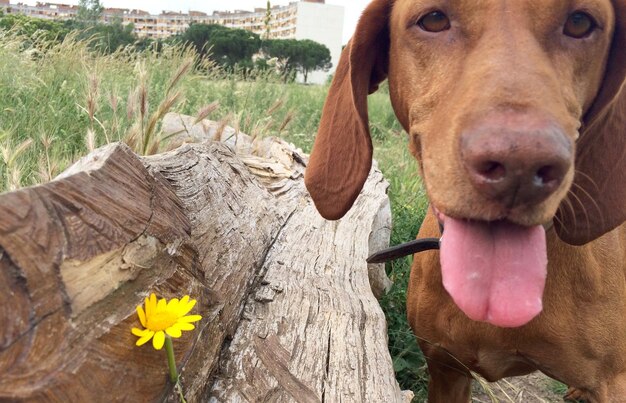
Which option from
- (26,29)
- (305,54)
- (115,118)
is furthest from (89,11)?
(115,118)

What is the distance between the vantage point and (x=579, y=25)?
186 centimetres

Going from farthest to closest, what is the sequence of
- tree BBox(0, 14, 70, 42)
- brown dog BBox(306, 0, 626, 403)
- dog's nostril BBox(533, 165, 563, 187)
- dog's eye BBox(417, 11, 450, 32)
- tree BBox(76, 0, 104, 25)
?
tree BBox(76, 0, 104, 25)
tree BBox(0, 14, 70, 42)
dog's eye BBox(417, 11, 450, 32)
brown dog BBox(306, 0, 626, 403)
dog's nostril BBox(533, 165, 563, 187)

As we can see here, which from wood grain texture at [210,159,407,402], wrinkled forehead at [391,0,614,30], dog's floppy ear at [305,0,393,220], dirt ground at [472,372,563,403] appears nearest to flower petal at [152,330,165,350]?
wood grain texture at [210,159,407,402]

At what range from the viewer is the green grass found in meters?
2.72

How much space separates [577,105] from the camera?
175 cm

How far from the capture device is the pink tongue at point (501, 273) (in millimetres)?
1604

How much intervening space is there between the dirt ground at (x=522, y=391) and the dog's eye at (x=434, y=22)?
217 centimetres

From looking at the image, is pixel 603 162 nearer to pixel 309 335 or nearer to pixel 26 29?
pixel 309 335

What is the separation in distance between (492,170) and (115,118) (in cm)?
215

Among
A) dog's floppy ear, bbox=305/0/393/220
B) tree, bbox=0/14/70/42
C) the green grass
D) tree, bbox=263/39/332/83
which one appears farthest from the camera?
tree, bbox=263/39/332/83

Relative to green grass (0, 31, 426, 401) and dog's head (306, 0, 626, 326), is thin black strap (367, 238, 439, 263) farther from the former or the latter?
green grass (0, 31, 426, 401)

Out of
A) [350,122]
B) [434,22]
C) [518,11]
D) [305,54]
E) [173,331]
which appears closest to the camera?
[173,331]

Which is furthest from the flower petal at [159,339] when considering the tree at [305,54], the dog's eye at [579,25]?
the tree at [305,54]

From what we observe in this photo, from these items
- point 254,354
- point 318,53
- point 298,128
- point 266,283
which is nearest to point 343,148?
point 266,283
